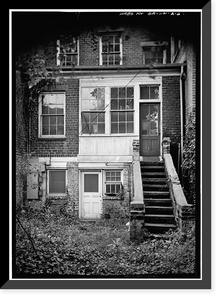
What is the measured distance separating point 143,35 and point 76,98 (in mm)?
1410

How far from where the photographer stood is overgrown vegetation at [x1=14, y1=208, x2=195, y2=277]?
13.0 ft

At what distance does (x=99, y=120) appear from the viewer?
426cm

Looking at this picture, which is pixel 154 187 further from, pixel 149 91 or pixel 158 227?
pixel 149 91

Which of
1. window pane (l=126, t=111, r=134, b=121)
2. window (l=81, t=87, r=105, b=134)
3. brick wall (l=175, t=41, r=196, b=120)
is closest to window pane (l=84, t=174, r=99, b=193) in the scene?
window (l=81, t=87, r=105, b=134)

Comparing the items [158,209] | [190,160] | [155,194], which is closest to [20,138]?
[155,194]

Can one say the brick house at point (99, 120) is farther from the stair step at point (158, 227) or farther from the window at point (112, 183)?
the stair step at point (158, 227)

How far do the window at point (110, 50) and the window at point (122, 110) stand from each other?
0.44m

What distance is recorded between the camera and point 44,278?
13.0 ft

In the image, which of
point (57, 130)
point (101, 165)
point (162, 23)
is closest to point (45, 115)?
point (57, 130)

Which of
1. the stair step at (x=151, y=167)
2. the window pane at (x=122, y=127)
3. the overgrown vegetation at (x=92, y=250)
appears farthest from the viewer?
the stair step at (x=151, y=167)

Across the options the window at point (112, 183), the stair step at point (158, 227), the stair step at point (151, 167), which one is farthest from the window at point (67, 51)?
the stair step at point (158, 227)

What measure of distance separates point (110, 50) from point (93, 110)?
3.16ft

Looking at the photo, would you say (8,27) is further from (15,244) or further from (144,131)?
(15,244)

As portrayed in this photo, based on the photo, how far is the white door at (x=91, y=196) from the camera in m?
4.21
